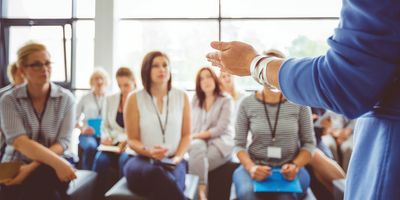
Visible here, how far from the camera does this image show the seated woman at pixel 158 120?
7.68 feet

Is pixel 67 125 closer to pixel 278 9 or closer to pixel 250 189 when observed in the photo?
pixel 250 189

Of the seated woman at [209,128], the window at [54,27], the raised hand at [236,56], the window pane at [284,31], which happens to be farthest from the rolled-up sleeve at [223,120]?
the raised hand at [236,56]

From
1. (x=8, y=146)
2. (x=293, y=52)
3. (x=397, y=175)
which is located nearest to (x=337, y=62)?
(x=397, y=175)

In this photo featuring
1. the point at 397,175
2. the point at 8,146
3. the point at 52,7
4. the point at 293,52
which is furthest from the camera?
the point at 293,52

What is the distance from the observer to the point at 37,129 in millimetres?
2143

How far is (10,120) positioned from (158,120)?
3.24ft

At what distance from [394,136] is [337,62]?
0.44ft

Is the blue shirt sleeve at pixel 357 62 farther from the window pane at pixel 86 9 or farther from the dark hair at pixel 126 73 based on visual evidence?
the dark hair at pixel 126 73

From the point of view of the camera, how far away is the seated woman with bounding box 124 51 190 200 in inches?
92.2

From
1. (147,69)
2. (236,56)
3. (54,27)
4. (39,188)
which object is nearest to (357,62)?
(236,56)

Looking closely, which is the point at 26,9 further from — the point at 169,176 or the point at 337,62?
the point at 337,62

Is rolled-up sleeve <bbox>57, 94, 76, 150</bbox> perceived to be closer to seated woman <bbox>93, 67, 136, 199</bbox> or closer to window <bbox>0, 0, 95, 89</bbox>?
window <bbox>0, 0, 95, 89</bbox>

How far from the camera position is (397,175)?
1.62 feet

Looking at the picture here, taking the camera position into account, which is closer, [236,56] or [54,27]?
[236,56]
